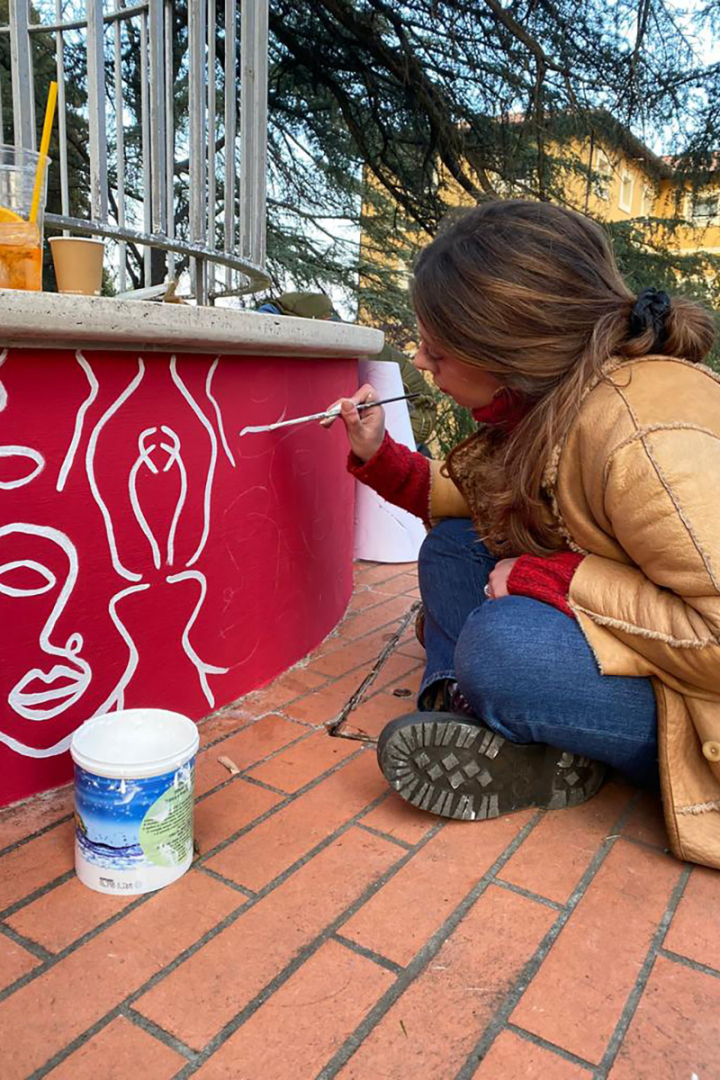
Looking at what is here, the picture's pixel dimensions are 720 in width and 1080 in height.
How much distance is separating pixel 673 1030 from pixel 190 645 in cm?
108

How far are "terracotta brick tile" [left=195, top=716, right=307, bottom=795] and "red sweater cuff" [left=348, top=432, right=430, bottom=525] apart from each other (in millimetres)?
590

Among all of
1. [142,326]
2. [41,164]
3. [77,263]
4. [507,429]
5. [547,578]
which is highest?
[41,164]

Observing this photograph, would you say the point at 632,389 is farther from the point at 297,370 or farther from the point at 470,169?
the point at 470,169

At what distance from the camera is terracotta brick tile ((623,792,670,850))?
148 cm

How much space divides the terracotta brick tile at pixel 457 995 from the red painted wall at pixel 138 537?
0.76 meters

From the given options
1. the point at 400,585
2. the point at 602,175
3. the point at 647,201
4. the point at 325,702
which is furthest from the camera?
the point at 647,201

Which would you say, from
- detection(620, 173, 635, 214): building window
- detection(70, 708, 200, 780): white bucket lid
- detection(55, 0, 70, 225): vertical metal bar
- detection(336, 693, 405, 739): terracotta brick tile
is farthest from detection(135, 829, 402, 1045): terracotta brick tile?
detection(620, 173, 635, 214): building window

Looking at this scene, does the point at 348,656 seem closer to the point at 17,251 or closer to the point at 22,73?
the point at 17,251

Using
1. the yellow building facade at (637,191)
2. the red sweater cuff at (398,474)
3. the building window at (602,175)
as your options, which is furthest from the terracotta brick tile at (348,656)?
the building window at (602,175)

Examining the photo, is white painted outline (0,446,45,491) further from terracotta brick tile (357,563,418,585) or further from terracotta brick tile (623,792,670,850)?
terracotta brick tile (357,563,418,585)

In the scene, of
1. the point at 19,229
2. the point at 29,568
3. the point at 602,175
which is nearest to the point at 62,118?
the point at 19,229

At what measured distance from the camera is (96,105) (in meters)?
1.66

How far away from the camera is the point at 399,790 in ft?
4.68

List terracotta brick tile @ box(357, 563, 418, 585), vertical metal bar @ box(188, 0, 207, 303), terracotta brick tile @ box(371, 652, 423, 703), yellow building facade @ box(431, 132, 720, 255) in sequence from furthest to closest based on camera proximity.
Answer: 1. yellow building facade @ box(431, 132, 720, 255)
2. terracotta brick tile @ box(357, 563, 418, 585)
3. terracotta brick tile @ box(371, 652, 423, 703)
4. vertical metal bar @ box(188, 0, 207, 303)
